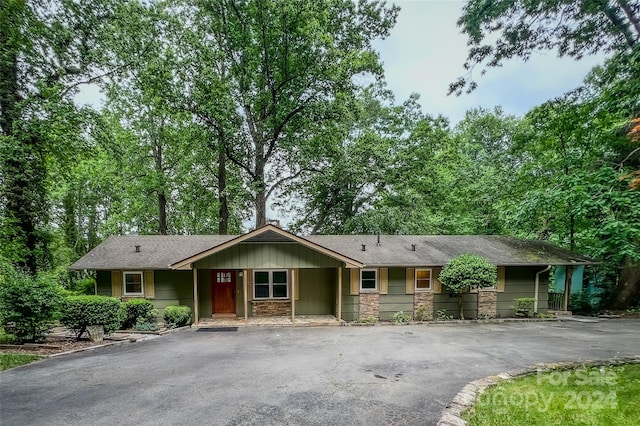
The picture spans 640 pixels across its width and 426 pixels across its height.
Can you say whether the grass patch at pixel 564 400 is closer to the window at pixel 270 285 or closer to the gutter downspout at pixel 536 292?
the gutter downspout at pixel 536 292

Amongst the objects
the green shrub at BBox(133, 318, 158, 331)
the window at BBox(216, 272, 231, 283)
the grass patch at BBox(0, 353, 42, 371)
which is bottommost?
the green shrub at BBox(133, 318, 158, 331)

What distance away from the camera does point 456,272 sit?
11.6 meters

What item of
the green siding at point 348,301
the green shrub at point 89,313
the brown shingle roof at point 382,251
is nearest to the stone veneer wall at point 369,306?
the green siding at point 348,301

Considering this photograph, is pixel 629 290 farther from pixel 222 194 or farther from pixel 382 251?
pixel 222 194

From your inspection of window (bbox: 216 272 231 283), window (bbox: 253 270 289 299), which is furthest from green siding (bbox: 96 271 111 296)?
window (bbox: 253 270 289 299)

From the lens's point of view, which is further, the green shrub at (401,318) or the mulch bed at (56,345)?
the green shrub at (401,318)

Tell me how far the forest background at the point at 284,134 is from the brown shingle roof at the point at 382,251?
1448 millimetres

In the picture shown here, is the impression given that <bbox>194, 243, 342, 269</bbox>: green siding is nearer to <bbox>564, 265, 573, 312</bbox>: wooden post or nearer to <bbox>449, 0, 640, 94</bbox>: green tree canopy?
<bbox>449, 0, 640, 94</bbox>: green tree canopy

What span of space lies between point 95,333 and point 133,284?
320cm

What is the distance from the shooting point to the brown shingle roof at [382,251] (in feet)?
39.9

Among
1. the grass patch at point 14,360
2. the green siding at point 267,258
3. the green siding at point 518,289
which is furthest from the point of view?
the green siding at point 518,289

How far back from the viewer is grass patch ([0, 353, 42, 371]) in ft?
22.1

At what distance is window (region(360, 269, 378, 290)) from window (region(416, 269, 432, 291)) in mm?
1773

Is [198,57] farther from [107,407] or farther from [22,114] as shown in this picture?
[107,407]
